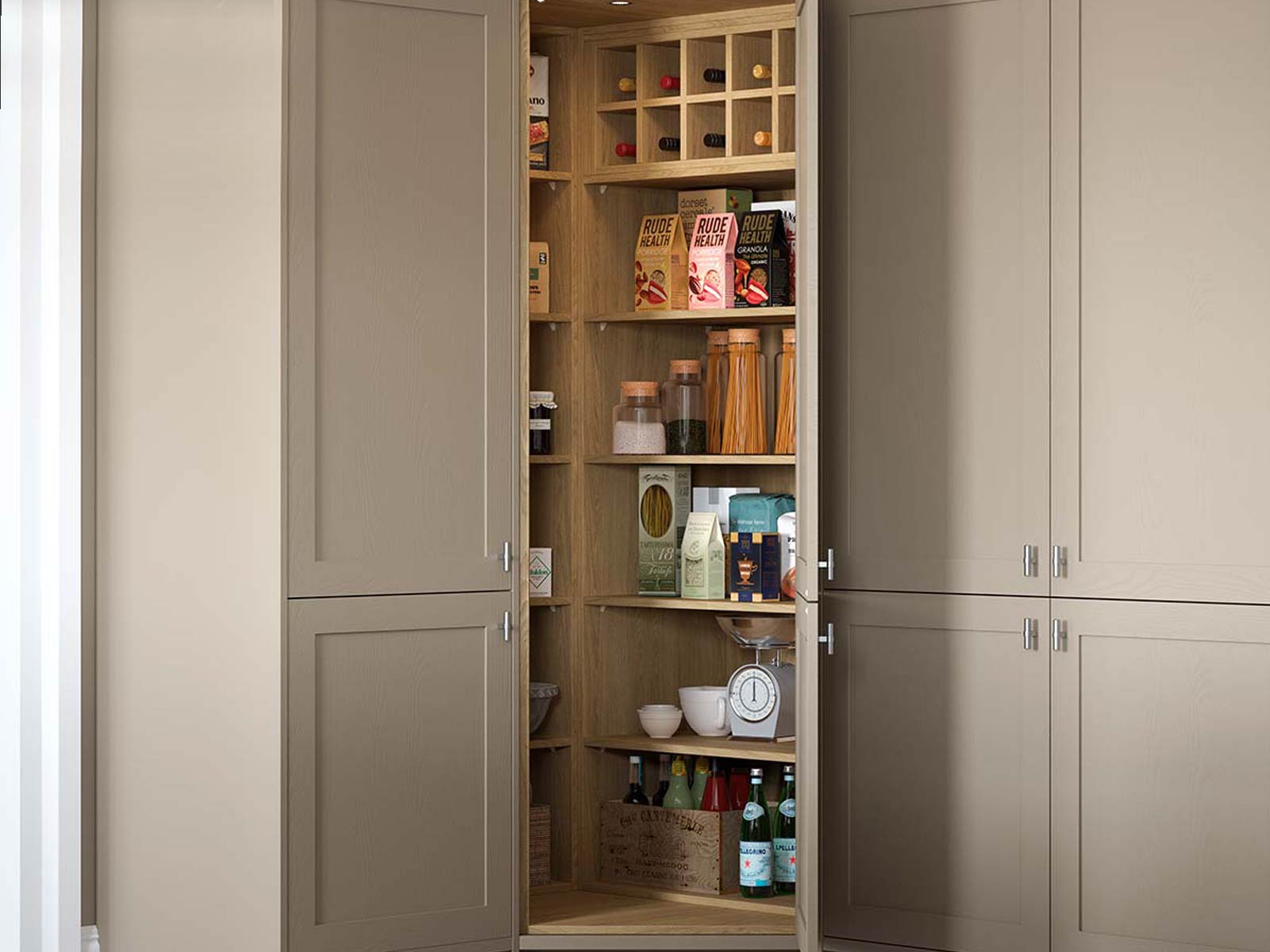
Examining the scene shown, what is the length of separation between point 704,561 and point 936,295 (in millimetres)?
906

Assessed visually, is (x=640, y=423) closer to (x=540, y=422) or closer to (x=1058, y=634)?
(x=540, y=422)

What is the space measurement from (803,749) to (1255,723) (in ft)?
2.93

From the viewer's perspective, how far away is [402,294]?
279 cm

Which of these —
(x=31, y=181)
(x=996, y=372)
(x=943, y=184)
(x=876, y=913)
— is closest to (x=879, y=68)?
(x=943, y=184)

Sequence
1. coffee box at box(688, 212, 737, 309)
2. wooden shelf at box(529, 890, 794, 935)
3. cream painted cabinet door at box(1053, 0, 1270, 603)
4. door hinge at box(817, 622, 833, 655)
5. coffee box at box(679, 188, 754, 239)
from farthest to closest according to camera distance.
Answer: coffee box at box(679, 188, 754, 239), coffee box at box(688, 212, 737, 309), wooden shelf at box(529, 890, 794, 935), door hinge at box(817, 622, 833, 655), cream painted cabinet door at box(1053, 0, 1270, 603)

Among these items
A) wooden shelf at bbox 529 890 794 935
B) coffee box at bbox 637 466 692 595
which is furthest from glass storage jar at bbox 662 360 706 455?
wooden shelf at bbox 529 890 794 935

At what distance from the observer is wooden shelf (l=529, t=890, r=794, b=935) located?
2969 mm

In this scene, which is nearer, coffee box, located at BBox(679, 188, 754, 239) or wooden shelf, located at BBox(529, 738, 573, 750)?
wooden shelf, located at BBox(529, 738, 573, 750)

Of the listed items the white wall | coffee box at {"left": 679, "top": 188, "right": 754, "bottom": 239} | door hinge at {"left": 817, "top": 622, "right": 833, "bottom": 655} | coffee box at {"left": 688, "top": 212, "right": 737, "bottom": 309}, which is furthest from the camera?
coffee box at {"left": 679, "top": 188, "right": 754, "bottom": 239}

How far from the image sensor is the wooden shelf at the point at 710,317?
315cm

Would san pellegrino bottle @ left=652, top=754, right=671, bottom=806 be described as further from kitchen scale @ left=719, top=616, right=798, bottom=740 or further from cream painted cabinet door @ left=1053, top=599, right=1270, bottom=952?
cream painted cabinet door @ left=1053, top=599, right=1270, bottom=952

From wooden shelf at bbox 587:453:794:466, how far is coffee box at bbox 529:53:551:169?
765mm

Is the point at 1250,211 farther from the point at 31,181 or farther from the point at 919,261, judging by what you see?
the point at 31,181

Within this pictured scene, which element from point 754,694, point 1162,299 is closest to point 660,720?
point 754,694
